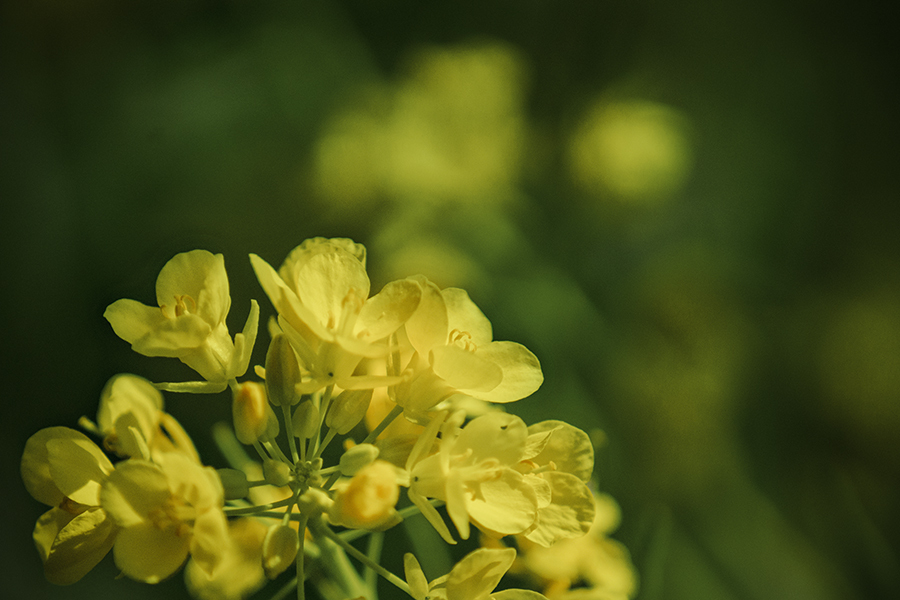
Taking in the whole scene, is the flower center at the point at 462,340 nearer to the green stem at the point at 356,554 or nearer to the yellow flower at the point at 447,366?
the yellow flower at the point at 447,366

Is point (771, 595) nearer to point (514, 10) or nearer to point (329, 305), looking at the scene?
point (329, 305)

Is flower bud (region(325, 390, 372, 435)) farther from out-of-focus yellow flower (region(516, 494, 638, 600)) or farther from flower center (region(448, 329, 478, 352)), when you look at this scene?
out-of-focus yellow flower (region(516, 494, 638, 600))

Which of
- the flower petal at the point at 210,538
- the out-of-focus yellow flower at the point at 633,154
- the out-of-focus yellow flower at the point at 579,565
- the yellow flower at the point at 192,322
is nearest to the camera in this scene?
the flower petal at the point at 210,538

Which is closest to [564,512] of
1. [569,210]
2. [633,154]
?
[633,154]

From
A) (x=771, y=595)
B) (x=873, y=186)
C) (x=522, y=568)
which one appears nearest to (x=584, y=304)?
(x=771, y=595)

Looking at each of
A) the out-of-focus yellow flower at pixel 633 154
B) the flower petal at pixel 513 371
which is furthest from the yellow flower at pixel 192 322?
the out-of-focus yellow flower at pixel 633 154
